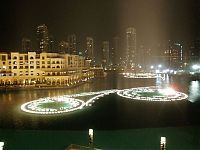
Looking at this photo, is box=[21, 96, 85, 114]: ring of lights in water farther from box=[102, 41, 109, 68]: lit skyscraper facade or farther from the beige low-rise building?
box=[102, 41, 109, 68]: lit skyscraper facade

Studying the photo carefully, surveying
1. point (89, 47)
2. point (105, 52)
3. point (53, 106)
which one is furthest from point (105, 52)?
point (53, 106)

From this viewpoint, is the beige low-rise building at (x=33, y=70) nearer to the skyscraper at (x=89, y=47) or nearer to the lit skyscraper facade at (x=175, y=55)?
the lit skyscraper facade at (x=175, y=55)

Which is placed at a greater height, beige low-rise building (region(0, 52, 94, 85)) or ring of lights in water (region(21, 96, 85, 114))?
beige low-rise building (region(0, 52, 94, 85))

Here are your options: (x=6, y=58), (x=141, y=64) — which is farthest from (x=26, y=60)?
(x=141, y=64)

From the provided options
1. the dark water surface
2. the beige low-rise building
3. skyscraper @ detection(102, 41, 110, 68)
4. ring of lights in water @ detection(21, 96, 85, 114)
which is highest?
skyscraper @ detection(102, 41, 110, 68)

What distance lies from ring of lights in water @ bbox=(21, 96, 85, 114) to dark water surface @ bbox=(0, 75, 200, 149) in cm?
83

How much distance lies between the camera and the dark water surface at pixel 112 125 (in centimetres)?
1169

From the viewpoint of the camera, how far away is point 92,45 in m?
87.5

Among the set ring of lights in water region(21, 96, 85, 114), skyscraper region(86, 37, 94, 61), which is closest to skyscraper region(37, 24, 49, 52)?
skyscraper region(86, 37, 94, 61)

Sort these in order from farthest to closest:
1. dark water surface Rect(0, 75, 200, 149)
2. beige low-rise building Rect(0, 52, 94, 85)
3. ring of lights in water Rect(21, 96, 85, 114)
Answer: beige low-rise building Rect(0, 52, 94, 85) → ring of lights in water Rect(21, 96, 85, 114) → dark water surface Rect(0, 75, 200, 149)

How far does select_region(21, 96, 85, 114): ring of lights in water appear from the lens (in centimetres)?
1815

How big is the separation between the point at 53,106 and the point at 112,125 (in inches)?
256

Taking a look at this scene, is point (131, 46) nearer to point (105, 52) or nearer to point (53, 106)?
point (105, 52)

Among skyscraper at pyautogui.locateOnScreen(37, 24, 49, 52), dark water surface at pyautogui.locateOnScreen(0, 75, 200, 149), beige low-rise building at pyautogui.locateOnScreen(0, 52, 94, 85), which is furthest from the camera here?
skyscraper at pyautogui.locateOnScreen(37, 24, 49, 52)
